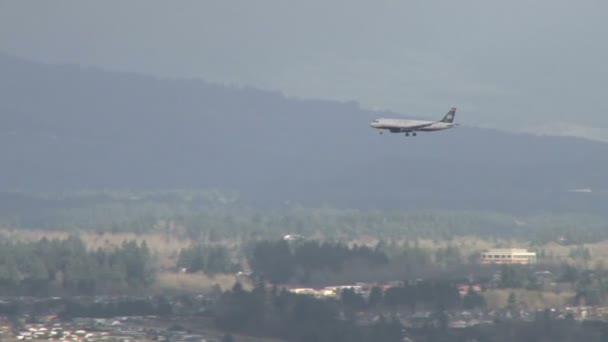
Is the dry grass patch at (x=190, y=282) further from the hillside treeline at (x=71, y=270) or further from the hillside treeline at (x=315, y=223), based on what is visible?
the hillside treeline at (x=315, y=223)

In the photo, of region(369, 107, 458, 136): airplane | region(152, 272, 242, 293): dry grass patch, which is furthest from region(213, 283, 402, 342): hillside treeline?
region(369, 107, 458, 136): airplane

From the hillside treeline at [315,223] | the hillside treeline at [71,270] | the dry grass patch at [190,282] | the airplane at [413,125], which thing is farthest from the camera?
the hillside treeline at [315,223]

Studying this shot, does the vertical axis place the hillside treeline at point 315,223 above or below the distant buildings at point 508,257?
above

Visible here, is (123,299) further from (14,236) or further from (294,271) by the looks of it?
(14,236)

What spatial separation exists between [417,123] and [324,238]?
4688 cm

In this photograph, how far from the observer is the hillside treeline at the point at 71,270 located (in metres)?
119

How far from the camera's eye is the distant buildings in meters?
128

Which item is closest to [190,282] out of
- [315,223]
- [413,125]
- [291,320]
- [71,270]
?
[71,270]

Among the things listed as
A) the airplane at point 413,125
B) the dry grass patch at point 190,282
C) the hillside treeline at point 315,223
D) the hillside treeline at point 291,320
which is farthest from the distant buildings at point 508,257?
the airplane at point 413,125

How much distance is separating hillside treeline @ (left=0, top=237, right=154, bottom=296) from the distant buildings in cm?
1877

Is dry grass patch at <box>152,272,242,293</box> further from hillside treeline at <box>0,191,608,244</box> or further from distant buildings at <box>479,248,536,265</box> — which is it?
hillside treeline at <box>0,191,608,244</box>

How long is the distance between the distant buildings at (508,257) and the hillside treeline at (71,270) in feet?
61.6

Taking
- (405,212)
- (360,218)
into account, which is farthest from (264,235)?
(405,212)

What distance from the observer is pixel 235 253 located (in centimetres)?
13338
